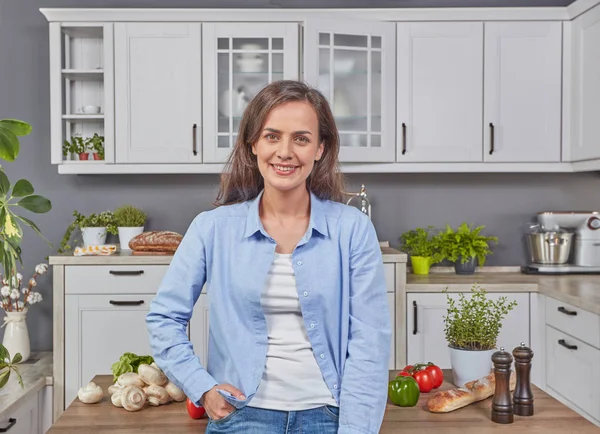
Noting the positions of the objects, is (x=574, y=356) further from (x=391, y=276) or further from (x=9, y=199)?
(x=9, y=199)

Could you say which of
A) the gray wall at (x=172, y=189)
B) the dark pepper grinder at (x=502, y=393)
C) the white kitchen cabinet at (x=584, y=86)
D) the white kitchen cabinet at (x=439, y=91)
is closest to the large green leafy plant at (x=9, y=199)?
the dark pepper grinder at (x=502, y=393)

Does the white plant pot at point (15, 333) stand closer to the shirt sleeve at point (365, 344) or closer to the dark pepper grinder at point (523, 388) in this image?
the shirt sleeve at point (365, 344)

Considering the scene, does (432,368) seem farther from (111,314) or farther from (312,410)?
(111,314)

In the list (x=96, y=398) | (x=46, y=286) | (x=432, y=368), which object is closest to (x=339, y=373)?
(x=432, y=368)

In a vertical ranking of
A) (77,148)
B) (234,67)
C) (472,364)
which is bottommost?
(472,364)

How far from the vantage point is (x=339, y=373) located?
5.05 ft

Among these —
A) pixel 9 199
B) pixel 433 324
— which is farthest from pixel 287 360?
pixel 433 324

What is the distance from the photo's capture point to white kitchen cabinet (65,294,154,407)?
376 centimetres

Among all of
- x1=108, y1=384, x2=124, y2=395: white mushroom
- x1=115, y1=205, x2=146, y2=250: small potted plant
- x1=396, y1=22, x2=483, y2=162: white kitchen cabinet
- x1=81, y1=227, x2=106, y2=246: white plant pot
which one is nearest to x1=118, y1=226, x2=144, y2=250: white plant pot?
x1=115, y1=205, x2=146, y2=250: small potted plant

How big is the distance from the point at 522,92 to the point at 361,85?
90cm

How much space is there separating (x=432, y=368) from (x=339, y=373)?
44 centimetres

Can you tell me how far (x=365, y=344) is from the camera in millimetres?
1527

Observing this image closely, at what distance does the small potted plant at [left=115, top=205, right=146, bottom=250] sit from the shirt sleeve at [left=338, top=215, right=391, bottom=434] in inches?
107

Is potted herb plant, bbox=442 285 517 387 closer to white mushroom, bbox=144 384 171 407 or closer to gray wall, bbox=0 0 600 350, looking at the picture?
white mushroom, bbox=144 384 171 407
